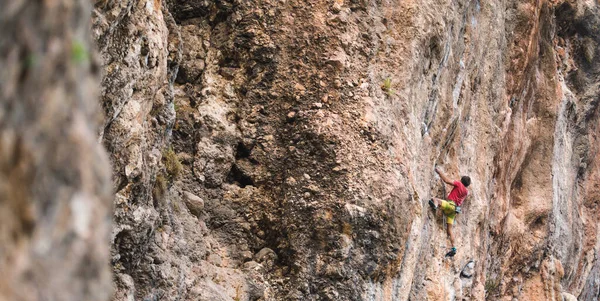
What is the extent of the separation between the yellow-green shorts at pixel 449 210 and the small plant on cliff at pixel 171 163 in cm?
495

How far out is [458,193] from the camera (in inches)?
485

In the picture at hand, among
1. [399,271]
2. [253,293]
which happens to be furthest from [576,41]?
[253,293]

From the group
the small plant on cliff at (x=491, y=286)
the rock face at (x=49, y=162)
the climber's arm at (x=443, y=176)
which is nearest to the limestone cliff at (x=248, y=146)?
the rock face at (x=49, y=162)

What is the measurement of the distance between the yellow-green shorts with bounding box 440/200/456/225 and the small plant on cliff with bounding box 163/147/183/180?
16.3 feet

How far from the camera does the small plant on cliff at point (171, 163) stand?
335 inches

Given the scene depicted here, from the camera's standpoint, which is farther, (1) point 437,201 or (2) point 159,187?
(1) point 437,201

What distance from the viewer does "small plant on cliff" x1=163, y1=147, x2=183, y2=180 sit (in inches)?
335

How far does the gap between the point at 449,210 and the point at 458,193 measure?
391mm

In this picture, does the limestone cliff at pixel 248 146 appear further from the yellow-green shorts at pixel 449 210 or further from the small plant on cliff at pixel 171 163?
the yellow-green shorts at pixel 449 210

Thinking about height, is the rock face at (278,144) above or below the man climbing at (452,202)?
above

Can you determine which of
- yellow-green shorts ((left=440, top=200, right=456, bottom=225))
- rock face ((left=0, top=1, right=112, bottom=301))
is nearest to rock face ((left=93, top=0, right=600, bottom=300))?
yellow-green shorts ((left=440, top=200, right=456, bottom=225))

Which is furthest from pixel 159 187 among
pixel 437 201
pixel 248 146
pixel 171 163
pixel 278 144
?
pixel 437 201

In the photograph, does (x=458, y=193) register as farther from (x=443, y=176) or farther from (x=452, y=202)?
(x=443, y=176)

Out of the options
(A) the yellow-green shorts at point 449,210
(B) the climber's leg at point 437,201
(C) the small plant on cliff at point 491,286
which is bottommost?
(C) the small plant on cliff at point 491,286
